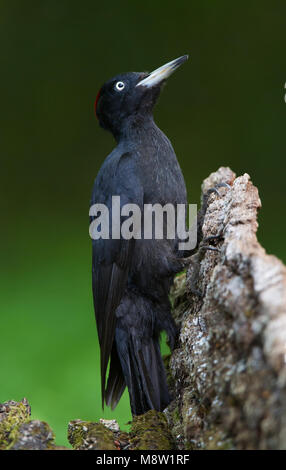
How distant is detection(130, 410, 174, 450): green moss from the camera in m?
1.79

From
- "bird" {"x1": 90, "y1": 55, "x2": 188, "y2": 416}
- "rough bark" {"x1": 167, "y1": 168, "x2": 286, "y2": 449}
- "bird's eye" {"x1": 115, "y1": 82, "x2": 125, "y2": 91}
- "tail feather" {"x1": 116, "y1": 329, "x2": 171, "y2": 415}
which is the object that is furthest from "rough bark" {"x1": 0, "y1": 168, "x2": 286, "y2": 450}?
"bird's eye" {"x1": 115, "y1": 82, "x2": 125, "y2": 91}

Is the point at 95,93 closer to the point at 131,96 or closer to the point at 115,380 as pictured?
the point at 131,96

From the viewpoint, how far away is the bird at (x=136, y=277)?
2.53 meters

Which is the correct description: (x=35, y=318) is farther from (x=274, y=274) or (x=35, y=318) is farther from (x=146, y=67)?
(x=274, y=274)

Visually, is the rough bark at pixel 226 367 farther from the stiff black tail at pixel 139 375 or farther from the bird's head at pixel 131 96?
the bird's head at pixel 131 96

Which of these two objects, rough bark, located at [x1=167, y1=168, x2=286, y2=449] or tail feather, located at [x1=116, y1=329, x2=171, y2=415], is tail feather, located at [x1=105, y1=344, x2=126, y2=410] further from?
rough bark, located at [x1=167, y1=168, x2=286, y2=449]

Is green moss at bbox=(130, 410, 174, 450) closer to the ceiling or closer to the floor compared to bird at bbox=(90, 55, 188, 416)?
closer to the floor

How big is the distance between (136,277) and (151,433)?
37.2 inches

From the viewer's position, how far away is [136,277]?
2695mm

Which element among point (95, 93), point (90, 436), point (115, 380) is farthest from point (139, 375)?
point (95, 93)

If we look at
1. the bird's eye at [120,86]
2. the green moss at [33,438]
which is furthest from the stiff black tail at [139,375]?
the bird's eye at [120,86]

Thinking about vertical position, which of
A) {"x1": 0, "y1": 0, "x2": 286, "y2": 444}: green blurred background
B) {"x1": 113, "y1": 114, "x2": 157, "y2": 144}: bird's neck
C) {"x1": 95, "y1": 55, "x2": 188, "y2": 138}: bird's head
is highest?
{"x1": 0, "y1": 0, "x2": 286, "y2": 444}: green blurred background

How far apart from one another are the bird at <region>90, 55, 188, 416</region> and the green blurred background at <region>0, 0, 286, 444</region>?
1.97 m

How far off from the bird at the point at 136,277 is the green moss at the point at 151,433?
428 millimetres
